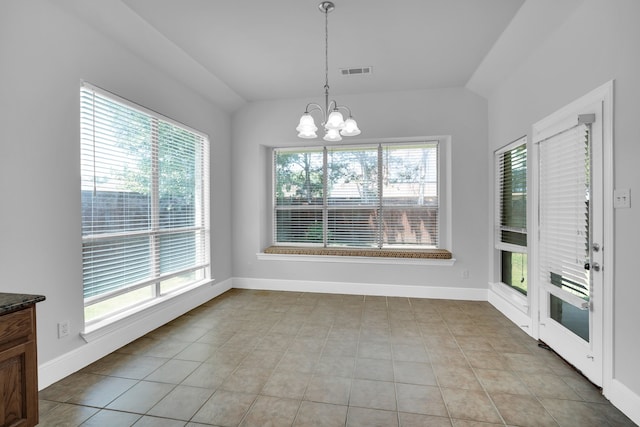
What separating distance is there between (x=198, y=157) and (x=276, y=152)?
137cm

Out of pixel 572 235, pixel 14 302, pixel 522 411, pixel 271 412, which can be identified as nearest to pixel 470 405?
pixel 522 411

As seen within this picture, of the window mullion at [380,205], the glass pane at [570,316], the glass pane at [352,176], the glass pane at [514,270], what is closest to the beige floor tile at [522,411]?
the glass pane at [570,316]

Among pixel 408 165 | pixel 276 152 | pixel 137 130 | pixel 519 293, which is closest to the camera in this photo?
pixel 137 130

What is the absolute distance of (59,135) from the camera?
2.37 metres

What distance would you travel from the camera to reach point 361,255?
15.1ft

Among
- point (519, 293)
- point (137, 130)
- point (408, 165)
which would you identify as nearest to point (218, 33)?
point (137, 130)

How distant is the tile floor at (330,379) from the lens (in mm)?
1933

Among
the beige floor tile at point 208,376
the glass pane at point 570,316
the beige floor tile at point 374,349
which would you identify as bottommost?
the beige floor tile at point 374,349

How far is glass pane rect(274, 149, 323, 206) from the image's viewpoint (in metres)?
5.03

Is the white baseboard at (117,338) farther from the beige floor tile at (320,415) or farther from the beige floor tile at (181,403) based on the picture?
the beige floor tile at (320,415)

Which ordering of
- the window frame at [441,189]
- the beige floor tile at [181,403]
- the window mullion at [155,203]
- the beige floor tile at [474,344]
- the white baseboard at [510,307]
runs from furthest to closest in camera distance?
the window frame at [441,189], the window mullion at [155,203], the white baseboard at [510,307], the beige floor tile at [474,344], the beige floor tile at [181,403]

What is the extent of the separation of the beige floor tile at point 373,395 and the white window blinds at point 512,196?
7.82 ft

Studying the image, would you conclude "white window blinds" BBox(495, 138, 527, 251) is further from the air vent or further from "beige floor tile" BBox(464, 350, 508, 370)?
the air vent

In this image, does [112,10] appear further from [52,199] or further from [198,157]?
[198,157]
